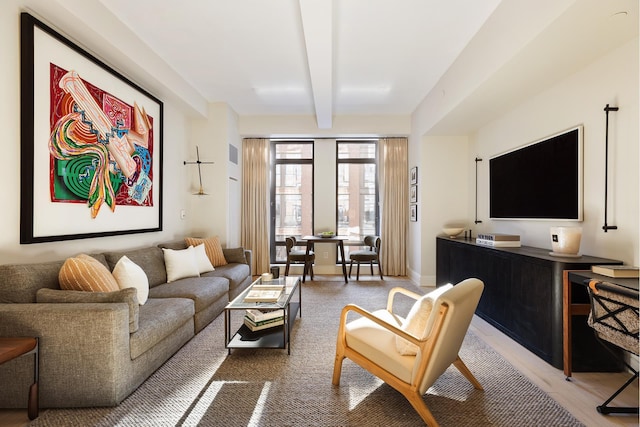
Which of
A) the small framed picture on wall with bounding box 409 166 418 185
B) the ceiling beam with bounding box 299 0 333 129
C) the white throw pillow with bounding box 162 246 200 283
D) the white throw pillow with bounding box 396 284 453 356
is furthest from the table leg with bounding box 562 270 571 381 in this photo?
the white throw pillow with bounding box 162 246 200 283

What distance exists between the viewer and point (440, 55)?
127 inches

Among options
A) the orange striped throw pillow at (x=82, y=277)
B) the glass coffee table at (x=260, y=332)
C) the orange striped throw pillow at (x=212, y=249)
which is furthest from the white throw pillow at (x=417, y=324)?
the orange striped throw pillow at (x=212, y=249)

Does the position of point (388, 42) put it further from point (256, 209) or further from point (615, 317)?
point (256, 209)

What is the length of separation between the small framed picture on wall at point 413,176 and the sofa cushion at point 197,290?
11.3 feet

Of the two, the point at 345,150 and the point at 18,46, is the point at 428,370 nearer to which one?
the point at 18,46

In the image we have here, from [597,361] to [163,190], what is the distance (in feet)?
15.3

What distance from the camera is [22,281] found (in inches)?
73.7

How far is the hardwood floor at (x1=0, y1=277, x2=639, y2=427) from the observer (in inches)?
65.3

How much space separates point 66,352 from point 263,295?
1.30 meters

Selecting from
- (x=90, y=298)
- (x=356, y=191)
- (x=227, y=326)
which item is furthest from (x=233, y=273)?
(x=356, y=191)

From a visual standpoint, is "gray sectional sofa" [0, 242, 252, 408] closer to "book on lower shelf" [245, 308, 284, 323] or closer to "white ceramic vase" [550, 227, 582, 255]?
"book on lower shelf" [245, 308, 284, 323]

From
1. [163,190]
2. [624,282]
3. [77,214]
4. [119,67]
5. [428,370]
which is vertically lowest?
[428,370]

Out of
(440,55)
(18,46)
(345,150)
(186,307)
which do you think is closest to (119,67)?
(18,46)

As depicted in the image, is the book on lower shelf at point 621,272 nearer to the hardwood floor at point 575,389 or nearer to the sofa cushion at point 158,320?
the hardwood floor at point 575,389
